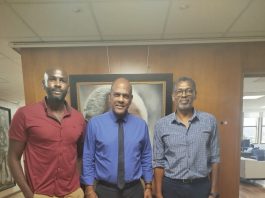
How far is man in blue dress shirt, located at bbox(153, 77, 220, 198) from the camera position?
168 centimetres

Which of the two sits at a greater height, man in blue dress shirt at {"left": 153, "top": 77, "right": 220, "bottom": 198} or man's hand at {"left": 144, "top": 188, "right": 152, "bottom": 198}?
man in blue dress shirt at {"left": 153, "top": 77, "right": 220, "bottom": 198}

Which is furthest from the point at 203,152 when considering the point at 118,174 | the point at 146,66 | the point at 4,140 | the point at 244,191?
the point at 4,140

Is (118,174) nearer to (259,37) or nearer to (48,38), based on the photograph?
(48,38)

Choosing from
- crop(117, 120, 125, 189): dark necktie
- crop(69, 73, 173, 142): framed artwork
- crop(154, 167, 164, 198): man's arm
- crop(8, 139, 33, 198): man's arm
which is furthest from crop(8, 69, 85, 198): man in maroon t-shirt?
crop(69, 73, 173, 142): framed artwork

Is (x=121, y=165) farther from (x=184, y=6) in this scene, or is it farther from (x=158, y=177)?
(x=184, y=6)

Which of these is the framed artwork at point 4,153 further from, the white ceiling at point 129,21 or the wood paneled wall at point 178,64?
the wood paneled wall at point 178,64

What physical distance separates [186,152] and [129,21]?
50.4 inches

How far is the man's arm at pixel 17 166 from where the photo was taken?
4.76 feet

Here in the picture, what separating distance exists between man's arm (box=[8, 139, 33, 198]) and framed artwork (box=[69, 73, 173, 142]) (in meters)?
1.09

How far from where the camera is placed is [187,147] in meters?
1.69

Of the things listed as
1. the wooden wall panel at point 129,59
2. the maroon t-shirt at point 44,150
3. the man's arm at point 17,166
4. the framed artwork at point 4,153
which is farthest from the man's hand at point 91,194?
the framed artwork at point 4,153

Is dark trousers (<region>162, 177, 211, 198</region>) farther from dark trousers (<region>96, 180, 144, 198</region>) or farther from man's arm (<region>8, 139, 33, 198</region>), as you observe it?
man's arm (<region>8, 139, 33, 198</region>)

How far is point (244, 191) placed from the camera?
16.4 ft

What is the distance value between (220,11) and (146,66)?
3.33 feet
